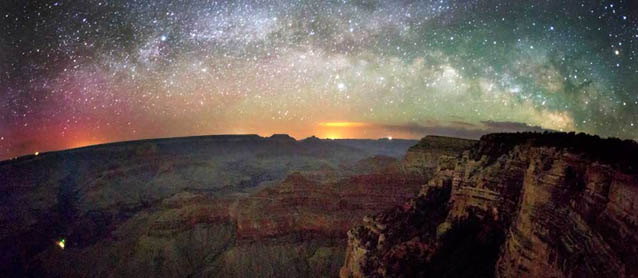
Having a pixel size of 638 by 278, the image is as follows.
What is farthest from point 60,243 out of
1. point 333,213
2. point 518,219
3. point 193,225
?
point 518,219

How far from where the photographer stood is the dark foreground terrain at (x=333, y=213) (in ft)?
29.9

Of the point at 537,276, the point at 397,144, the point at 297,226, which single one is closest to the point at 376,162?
the point at 297,226

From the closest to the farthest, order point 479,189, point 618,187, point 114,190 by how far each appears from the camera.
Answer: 1. point 618,187
2. point 479,189
3. point 114,190

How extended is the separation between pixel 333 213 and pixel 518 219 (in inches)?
1044

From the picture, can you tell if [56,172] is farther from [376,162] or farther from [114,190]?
[376,162]

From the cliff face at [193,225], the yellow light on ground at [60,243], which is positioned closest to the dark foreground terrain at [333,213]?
the cliff face at [193,225]

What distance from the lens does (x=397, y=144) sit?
518 ft

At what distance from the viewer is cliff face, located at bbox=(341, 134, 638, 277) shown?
749 centimetres

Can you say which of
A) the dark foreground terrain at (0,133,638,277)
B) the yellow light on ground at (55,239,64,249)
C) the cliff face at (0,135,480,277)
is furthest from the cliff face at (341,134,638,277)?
the yellow light on ground at (55,239,64,249)

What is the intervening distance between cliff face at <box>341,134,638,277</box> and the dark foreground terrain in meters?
0.05

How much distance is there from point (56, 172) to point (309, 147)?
239 ft

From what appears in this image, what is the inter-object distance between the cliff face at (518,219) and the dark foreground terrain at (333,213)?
5 cm

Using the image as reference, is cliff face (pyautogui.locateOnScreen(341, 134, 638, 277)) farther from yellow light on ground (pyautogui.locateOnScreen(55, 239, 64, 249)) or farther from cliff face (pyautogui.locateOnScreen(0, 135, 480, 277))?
yellow light on ground (pyautogui.locateOnScreen(55, 239, 64, 249))

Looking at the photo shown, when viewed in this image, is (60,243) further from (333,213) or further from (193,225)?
→ (333,213)
